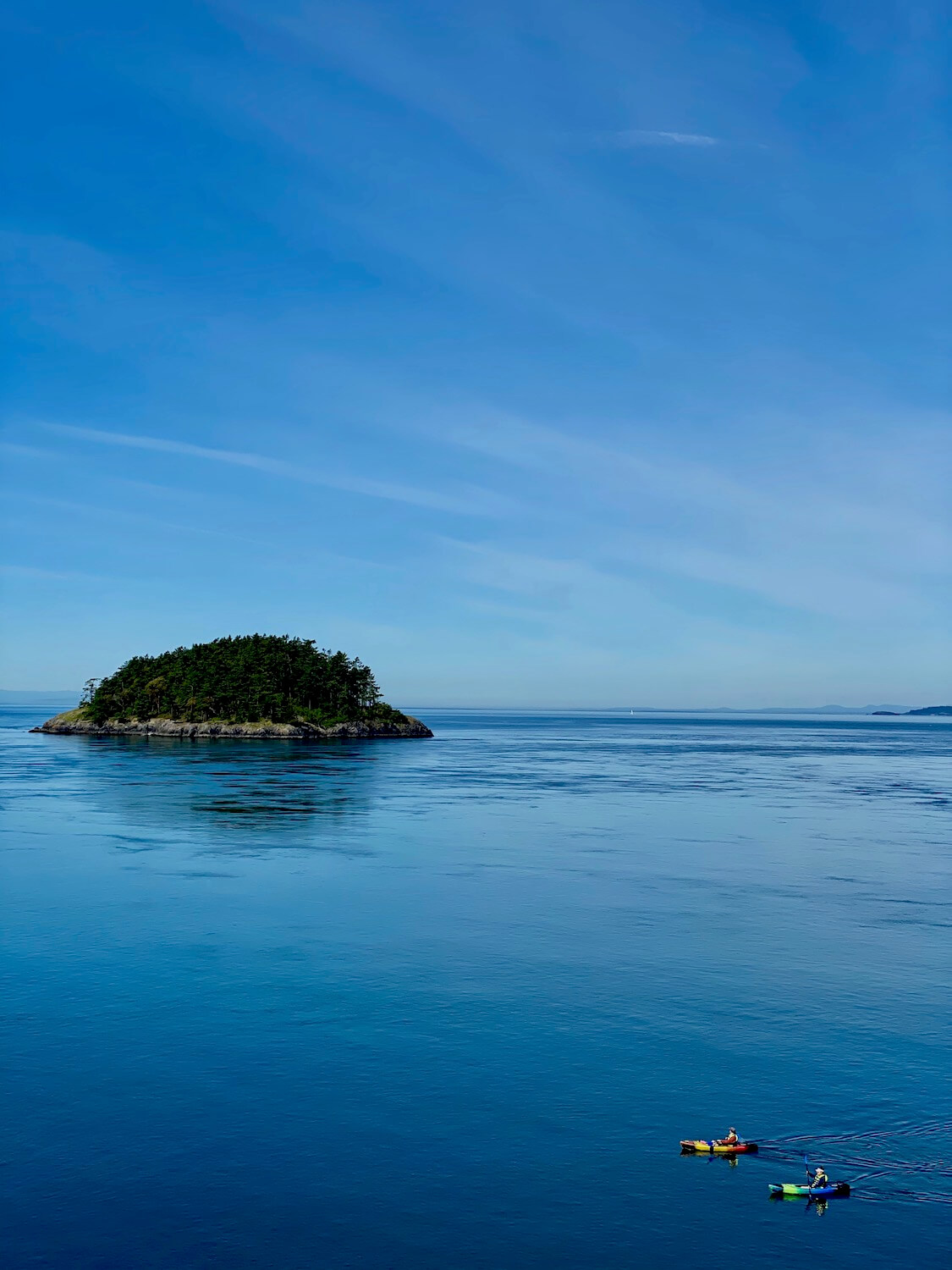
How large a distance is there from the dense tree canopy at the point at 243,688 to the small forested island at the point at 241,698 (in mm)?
163

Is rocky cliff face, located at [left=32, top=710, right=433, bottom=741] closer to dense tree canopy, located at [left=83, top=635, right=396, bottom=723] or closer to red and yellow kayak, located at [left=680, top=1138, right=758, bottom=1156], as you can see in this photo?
dense tree canopy, located at [left=83, top=635, right=396, bottom=723]

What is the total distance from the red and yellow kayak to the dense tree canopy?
167250 millimetres

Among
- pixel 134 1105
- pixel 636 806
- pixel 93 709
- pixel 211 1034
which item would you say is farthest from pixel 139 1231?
pixel 93 709

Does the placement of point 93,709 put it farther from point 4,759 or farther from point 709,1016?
point 709,1016

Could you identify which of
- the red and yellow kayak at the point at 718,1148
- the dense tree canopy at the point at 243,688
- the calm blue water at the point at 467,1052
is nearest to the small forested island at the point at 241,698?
the dense tree canopy at the point at 243,688

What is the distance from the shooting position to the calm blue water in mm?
14742

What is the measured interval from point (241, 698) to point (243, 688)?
1.93m

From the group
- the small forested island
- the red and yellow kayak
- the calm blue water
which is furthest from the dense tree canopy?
the red and yellow kayak

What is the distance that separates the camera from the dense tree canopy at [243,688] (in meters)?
182

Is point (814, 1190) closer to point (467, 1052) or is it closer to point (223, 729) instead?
point (467, 1052)

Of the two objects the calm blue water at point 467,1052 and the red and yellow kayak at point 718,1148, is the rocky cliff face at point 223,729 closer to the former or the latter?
the calm blue water at point 467,1052

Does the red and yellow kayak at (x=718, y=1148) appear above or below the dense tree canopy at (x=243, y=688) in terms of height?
below

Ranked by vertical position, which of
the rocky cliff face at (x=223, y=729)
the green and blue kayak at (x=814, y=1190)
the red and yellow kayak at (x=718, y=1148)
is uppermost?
the rocky cliff face at (x=223, y=729)

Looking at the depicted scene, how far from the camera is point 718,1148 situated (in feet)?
54.7
